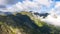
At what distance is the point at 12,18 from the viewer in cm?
343

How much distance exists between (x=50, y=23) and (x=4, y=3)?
4.46 feet

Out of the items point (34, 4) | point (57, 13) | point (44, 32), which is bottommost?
point (44, 32)

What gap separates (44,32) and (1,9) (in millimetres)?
1311

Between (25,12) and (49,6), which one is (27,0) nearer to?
(25,12)

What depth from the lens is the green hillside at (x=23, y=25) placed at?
11.0ft

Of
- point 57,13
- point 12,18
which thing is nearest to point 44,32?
point 57,13

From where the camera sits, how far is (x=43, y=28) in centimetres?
337

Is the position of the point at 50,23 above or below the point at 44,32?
above

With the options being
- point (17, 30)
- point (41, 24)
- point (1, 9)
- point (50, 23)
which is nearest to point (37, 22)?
point (41, 24)

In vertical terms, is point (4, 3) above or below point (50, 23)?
above

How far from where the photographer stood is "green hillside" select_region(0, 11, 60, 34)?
335cm

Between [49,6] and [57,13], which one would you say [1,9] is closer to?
[49,6]

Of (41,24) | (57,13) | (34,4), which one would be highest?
(34,4)

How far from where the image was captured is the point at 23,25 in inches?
134
